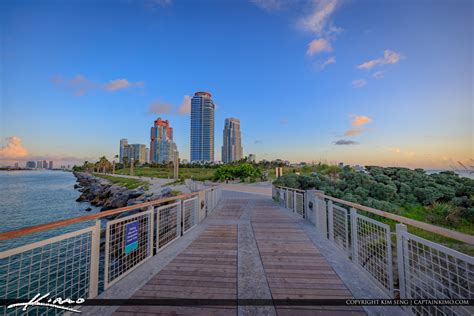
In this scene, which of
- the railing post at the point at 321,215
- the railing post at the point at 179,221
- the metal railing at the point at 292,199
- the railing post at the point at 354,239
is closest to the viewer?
the railing post at the point at 354,239

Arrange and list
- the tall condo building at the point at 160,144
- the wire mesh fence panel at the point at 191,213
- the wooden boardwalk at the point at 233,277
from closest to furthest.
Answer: the wooden boardwalk at the point at 233,277 → the wire mesh fence panel at the point at 191,213 → the tall condo building at the point at 160,144

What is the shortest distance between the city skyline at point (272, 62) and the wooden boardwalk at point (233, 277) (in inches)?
334

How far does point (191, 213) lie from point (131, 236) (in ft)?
8.68

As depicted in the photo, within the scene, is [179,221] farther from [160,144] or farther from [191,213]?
[160,144]

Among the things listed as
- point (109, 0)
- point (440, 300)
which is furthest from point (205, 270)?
point (109, 0)

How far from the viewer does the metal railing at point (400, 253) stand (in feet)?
5.40

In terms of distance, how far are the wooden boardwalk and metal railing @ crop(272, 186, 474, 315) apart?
21.6 inches

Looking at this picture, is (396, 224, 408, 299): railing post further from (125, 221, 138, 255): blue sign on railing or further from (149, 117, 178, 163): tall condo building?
(149, 117, 178, 163): tall condo building

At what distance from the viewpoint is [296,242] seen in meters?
4.18

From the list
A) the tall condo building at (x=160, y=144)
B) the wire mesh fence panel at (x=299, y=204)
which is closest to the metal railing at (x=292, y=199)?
the wire mesh fence panel at (x=299, y=204)

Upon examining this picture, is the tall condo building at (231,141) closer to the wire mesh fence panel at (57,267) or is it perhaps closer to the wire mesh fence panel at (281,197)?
the wire mesh fence panel at (281,197)

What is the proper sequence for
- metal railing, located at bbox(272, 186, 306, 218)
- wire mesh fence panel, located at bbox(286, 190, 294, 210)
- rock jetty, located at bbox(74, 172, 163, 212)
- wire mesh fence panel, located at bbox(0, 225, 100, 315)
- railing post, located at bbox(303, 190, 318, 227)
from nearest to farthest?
1. wire mesh fence panel, located at bbox(0, 225, 100, 315)
2. railing post, located at bbox(303, 190, 318, 227)
3. metal railing, located at bbox(272, 186, 306, 218)
4. wire mesh fence panel, located at bbox(286, 190, 294, 210)
5. rock jetty, located at bbox(74, 172, 163, 212)

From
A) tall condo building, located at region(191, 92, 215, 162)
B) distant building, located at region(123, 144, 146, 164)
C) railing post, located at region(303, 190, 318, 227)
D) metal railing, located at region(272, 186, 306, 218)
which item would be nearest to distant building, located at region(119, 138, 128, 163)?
distant building, located at region(123, 144, 146, 164)

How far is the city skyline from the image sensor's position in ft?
24.1
